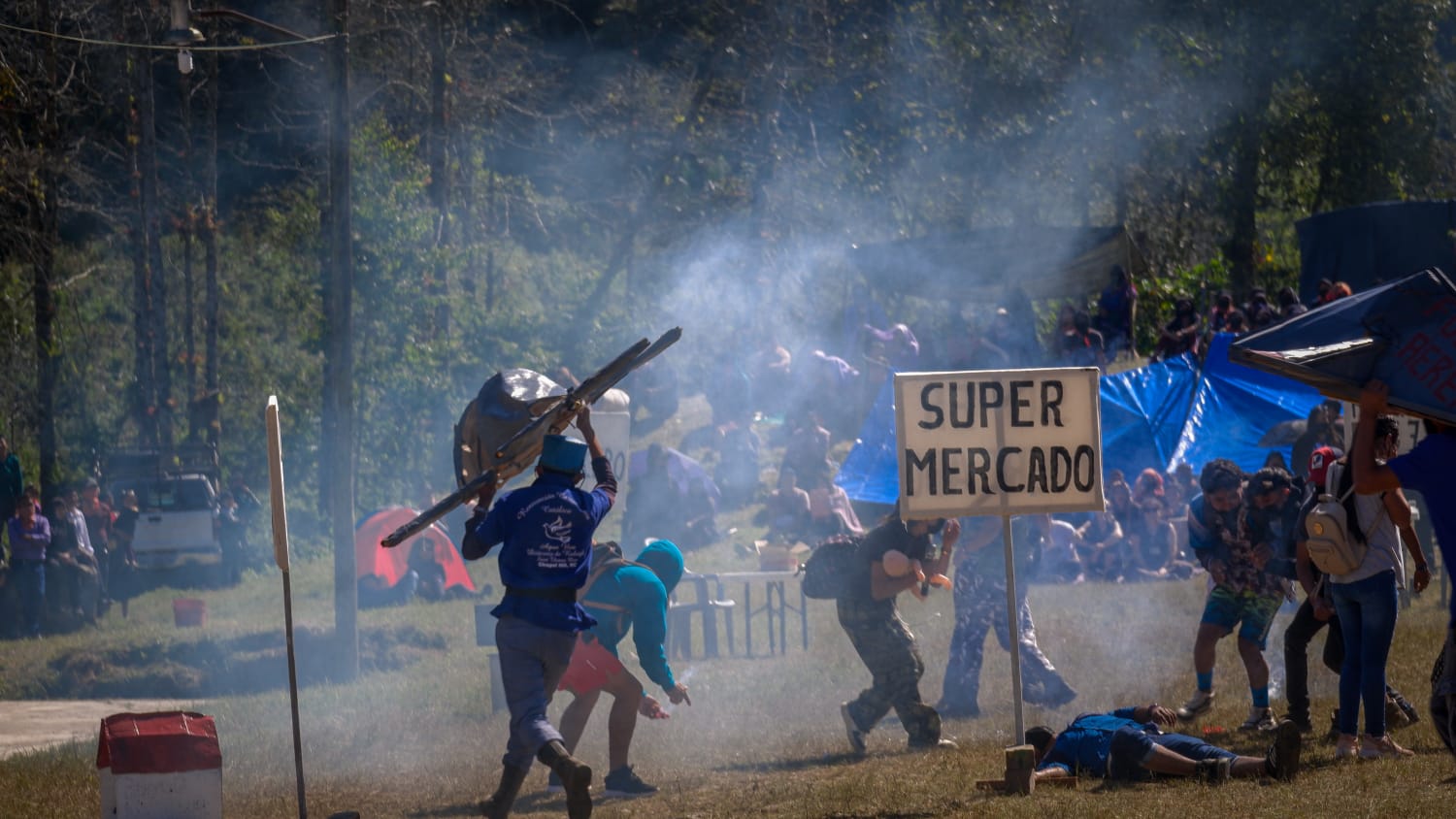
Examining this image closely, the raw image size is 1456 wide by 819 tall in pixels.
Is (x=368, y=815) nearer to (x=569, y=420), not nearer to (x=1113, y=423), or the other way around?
(x=569, y=420)

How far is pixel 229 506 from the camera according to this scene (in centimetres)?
2284

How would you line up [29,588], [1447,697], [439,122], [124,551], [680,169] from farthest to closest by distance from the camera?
1. [680,169]
2. [439,122]
3. [124,551]
4. [29,588]
5. [1447,697]

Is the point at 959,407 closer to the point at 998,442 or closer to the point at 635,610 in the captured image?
the point at 998,442

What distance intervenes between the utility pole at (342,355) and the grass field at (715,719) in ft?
2.05

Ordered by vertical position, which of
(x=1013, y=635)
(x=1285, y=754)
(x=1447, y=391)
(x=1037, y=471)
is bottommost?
(x=1285, y=754)

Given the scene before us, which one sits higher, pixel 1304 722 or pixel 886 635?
pixel 886 635

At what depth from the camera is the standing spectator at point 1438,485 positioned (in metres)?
5.57

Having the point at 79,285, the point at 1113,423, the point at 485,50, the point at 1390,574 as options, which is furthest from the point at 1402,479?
the point at 79,285

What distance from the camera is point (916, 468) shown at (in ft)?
26.6

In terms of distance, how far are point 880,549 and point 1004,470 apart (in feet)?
5.89

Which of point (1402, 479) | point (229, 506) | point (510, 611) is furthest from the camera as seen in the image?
point (229, 506)

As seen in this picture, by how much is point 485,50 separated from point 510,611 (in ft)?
85.2

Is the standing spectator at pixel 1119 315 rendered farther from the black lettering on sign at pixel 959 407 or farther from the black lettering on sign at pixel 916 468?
the black lettering on sign at pixel 916 468

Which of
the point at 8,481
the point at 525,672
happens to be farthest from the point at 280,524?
the point at 8,481
